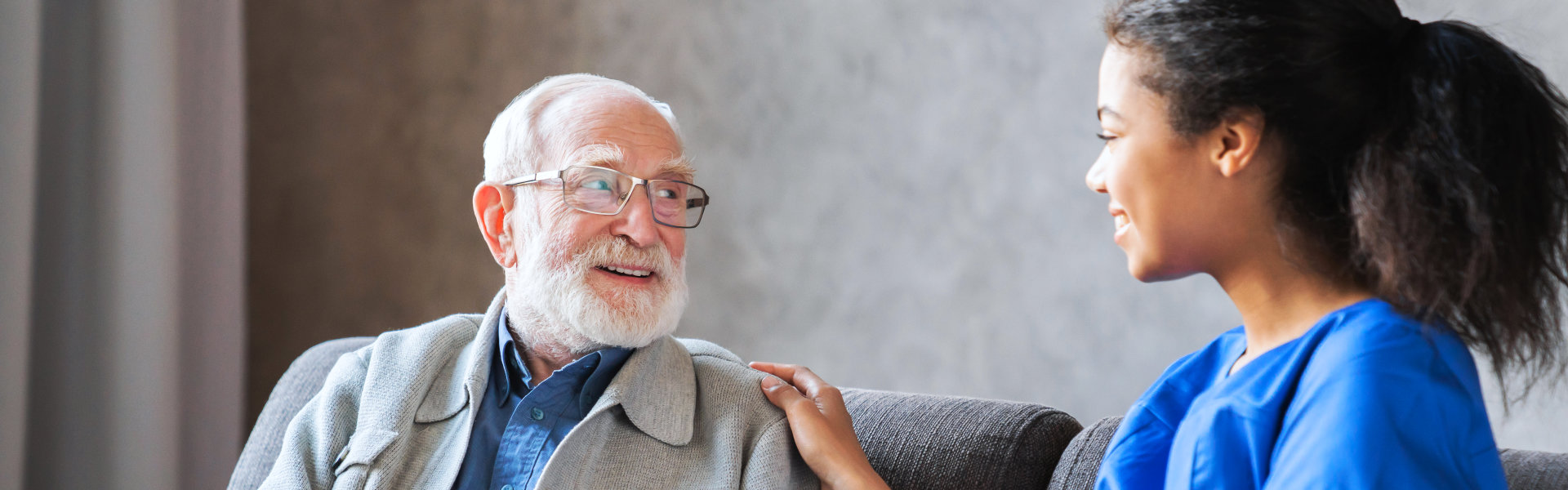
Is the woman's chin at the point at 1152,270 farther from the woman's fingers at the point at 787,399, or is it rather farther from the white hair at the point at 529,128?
the white hair at the point at 529,128

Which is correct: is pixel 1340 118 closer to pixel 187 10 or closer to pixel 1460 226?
pixel 1460 226

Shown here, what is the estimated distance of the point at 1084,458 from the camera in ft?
4.65

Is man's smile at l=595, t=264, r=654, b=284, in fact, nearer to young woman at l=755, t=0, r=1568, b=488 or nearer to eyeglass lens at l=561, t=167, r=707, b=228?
eyeglass lens at l=561, t=167, r=707, b=228

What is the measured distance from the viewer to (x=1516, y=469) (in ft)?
3.92

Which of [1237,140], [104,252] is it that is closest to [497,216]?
[1237,140]

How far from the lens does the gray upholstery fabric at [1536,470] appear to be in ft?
3.82

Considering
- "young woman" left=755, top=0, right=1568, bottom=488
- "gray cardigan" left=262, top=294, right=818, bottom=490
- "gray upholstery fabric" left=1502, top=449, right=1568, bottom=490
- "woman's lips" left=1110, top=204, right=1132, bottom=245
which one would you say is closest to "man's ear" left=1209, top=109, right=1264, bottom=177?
"young woman" left=755, top=0, right=1568, bottom=488

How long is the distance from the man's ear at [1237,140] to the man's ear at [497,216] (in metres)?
1.04

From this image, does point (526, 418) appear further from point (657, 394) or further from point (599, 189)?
point (599, 189)

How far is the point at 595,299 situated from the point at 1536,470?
3.81ft

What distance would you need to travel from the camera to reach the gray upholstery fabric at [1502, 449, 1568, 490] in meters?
1.16

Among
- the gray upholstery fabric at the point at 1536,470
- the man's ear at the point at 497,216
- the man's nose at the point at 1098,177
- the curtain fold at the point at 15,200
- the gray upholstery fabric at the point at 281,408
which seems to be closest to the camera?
the man's nose at the point at 1098,177

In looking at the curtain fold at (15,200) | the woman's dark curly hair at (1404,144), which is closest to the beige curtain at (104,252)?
the curtain fold at (15,200)

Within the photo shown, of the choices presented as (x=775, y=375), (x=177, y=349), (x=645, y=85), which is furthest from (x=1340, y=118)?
(x=177, y=349)
